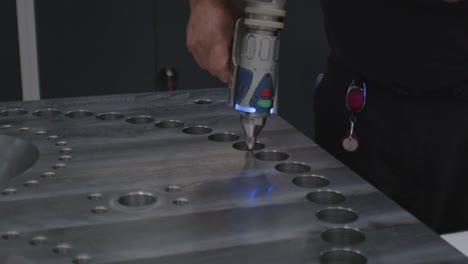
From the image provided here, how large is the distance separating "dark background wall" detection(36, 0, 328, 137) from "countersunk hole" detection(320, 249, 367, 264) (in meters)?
1.40

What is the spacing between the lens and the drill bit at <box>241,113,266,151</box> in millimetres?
847

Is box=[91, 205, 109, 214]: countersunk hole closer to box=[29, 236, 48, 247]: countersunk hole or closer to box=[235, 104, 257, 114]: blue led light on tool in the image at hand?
A: box=[29, 236, 48, 247]: countersunk hole

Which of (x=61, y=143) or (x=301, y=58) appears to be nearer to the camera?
(x=61, y=143)

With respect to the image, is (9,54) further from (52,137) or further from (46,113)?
(52,137)

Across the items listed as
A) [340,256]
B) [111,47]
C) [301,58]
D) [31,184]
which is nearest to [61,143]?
[31,184]

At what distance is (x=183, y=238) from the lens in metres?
0.61

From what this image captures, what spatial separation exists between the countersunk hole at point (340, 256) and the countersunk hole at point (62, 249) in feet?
0.78

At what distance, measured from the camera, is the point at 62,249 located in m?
0.59

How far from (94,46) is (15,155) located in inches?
40.0

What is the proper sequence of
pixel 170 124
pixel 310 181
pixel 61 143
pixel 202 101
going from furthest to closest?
pixel 202 101, pixel 170 124, pixel 61 143, pixel 310 181

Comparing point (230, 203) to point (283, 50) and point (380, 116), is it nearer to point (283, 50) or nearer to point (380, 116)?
point (380, 116)

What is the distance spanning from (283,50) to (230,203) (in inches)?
57.1

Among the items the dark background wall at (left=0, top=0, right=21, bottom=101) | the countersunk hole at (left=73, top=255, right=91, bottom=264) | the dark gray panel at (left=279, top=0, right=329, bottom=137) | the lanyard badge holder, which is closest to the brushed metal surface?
the countersunk hole at (left=73, top=255, right=91, bottom=264)

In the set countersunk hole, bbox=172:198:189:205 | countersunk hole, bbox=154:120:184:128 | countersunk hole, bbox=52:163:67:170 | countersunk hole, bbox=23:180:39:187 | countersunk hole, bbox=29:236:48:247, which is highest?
countersunk hole, bbox=154:120:184:128
